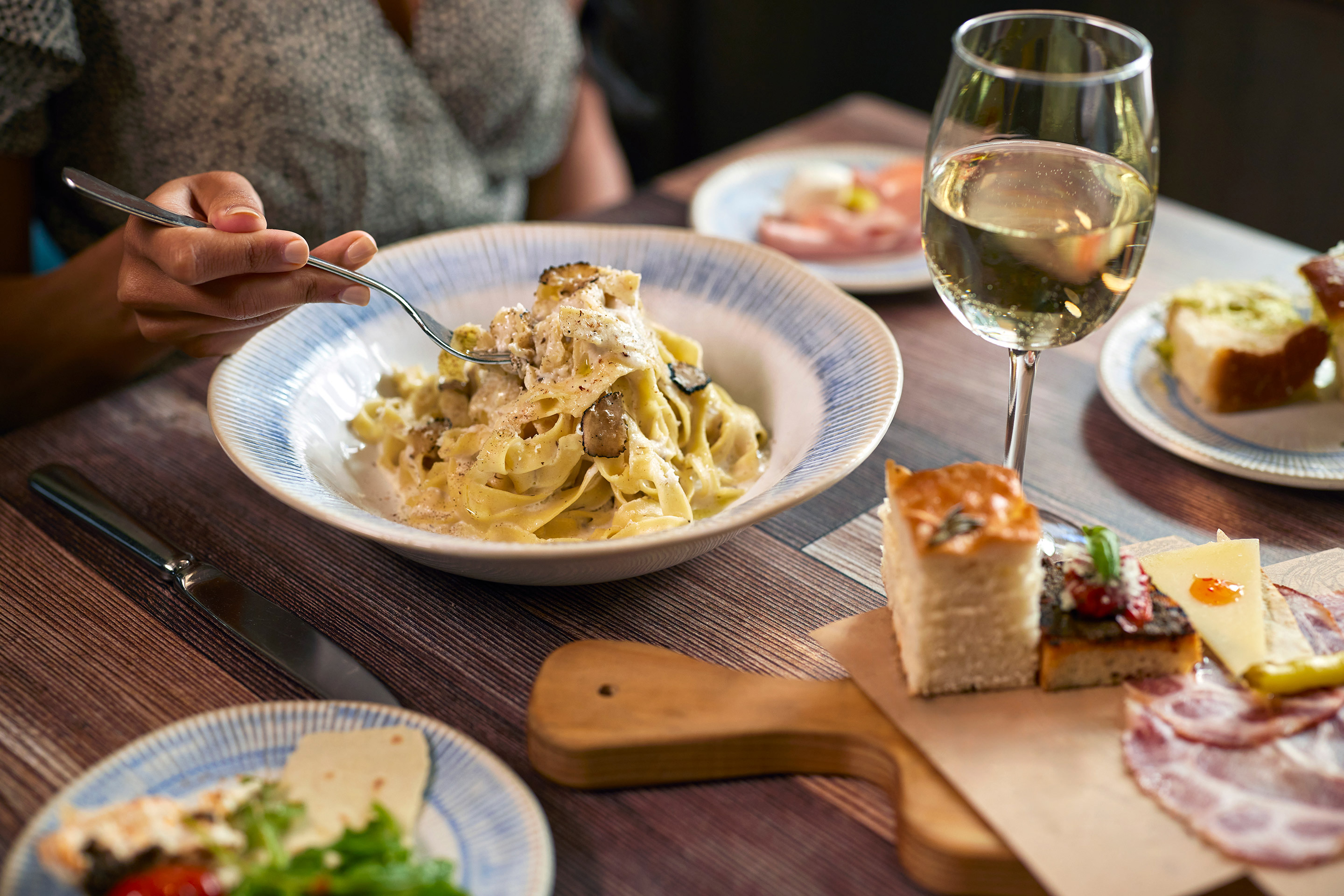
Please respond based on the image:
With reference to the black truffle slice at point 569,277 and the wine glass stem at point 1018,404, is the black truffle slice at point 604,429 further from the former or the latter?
the wine glass stem at point 1018,404

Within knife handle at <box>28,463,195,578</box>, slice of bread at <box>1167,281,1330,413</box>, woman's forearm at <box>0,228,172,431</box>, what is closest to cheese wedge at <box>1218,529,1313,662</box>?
slice of bread at <box>1167,281,1330,413</box>

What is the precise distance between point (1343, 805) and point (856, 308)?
1.04 m

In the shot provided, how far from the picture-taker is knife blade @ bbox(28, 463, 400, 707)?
1.34 meters

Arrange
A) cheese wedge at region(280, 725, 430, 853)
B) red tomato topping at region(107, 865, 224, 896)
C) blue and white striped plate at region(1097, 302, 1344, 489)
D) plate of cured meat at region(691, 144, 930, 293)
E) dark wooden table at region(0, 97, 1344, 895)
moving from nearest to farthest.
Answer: red tomato topping at region(107, 865, 224, 896), cheese wedge at region(280, 725, 430, 853), dark wooden table at region(0, 97, 1344, 895), blue and white striped plate at region(1097, 302, 1344, 489), plate of cured meat at region(691, 144, 930, 293)

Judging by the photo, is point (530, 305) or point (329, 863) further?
point (530, 305)

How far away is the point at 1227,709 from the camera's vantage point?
3.95ft

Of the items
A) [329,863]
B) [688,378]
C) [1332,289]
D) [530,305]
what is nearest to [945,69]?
[1332,289]

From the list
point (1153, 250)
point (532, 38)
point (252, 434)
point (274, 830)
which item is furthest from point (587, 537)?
point (532, 38)

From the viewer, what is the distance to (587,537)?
64.7 inches

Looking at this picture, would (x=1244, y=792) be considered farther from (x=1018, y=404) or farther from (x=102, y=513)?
(x=102, y=513)

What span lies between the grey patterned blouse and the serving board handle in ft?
6.30

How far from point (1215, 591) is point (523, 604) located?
0.99m

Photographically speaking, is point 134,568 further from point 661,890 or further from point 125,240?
point 661,890

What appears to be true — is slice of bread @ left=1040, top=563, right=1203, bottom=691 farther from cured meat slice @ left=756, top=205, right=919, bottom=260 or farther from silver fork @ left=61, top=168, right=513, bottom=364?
cured meat slice @ left=756, top=205, right=919, bottom=260
